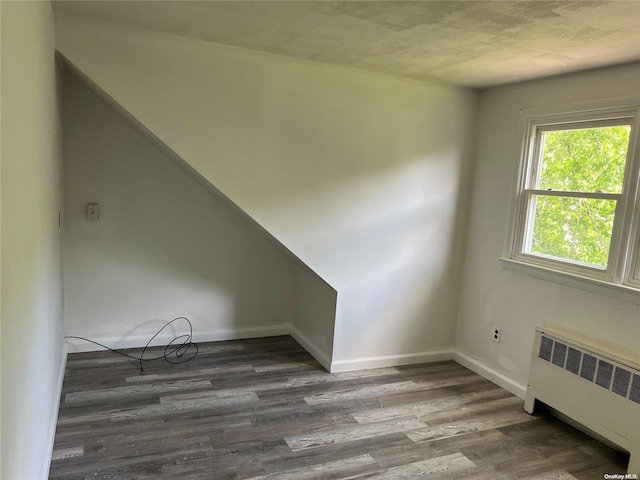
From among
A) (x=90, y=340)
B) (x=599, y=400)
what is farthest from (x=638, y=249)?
(x=90, y=340)

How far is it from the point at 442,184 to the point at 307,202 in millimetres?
1179

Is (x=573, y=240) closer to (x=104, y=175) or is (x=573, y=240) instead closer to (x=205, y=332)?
(x=205, y=332)

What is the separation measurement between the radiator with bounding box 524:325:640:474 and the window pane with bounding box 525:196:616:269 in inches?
20.2

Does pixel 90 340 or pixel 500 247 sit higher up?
pixel 500 247

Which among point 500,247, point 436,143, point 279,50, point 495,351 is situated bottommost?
point 495,351

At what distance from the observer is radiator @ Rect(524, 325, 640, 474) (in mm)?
2510

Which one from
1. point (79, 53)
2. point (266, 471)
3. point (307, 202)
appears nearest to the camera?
point (266, 471)

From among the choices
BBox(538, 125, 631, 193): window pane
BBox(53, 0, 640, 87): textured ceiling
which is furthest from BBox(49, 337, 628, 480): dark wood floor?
BBox(53, 0, 640, 87): textured ceiling

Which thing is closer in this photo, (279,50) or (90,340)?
(279,50)

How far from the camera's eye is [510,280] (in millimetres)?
3455

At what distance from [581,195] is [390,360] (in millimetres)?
1846

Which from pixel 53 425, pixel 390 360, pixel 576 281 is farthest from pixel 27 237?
pixel 576 281

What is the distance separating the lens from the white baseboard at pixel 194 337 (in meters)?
3.66

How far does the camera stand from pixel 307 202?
3260 millimetres
